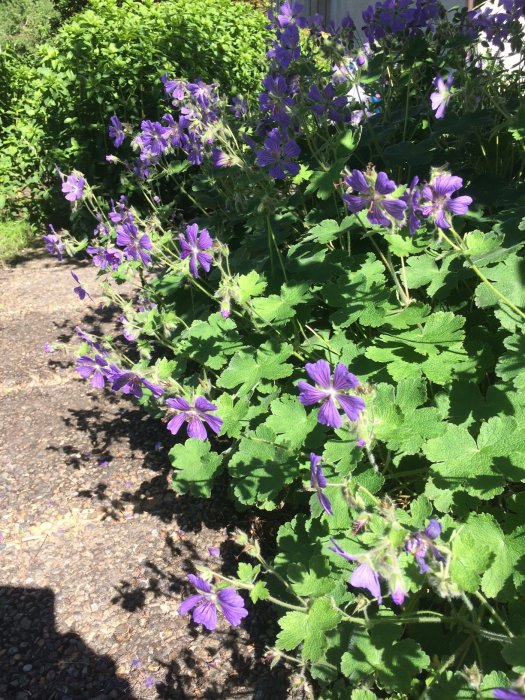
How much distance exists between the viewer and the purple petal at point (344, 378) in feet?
3.69

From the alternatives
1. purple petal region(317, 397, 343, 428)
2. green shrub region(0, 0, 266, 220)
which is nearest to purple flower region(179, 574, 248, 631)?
purple petal region(317, 397, 343, 428)

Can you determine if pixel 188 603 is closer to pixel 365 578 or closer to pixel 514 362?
pixel 365 578

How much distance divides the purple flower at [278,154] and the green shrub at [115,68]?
342 centimetres

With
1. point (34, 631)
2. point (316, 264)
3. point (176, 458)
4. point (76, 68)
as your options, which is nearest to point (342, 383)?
point (316, 264)

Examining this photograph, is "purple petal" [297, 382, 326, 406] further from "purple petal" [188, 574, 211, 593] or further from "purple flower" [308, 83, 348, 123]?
"purple flower" [308, 83, 348, 123]

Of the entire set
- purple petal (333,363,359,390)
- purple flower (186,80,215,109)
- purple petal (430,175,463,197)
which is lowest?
purple petal (333,363,359,390)

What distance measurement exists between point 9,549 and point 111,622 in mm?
650

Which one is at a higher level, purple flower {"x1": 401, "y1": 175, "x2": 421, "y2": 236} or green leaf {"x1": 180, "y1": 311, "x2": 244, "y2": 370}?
purple flower {"x1": 401, "y1": 175, "x2": 421, "y2": 236}

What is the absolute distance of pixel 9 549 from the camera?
2.40 metres

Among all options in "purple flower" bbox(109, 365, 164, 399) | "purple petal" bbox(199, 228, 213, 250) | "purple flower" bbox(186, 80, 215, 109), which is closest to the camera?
"purple flower" bbox(109, 365, 164, 399)

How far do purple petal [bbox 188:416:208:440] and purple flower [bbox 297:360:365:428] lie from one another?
18.7 inches

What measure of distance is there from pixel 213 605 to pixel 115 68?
196 inches

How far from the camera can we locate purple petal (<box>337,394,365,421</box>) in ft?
3.79

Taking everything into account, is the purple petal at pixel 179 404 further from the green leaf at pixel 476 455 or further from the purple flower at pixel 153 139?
the purple flower at pixel 153 139
